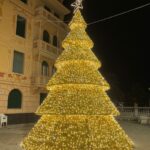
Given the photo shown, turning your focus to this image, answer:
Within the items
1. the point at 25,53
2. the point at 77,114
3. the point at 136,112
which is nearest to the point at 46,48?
the point at 25,53

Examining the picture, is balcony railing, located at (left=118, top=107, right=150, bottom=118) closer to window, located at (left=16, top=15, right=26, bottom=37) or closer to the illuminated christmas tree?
window, located at (left=16, top=15, right=26, bottom=37)

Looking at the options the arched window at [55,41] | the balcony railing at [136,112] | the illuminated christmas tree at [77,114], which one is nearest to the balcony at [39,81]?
the arched window at [55,41]

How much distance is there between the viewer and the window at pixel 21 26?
17.6 meters

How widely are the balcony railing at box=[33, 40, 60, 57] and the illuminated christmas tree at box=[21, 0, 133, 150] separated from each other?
45.0 feet

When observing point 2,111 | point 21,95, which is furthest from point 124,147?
point 21,95

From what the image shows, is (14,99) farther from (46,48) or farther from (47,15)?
(47,15)

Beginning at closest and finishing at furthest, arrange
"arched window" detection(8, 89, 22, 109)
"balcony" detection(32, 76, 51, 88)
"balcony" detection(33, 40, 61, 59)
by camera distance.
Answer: "arched window" detection(8, 89, 22, 109)
"balcony" detection(32, 76, 51, 88)
"balcony" detection(33, 40, 61, 59)

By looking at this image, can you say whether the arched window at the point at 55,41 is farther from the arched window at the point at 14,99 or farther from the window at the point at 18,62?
the arched window at the point at 14,99

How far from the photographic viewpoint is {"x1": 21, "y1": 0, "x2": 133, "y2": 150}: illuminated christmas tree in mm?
4352

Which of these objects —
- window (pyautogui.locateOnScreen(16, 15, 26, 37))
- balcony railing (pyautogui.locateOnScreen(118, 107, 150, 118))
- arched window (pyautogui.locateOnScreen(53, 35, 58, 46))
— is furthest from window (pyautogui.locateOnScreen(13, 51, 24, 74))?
balcony railing (pyautogui.locateOnScreen(118, 107, 150, 118))

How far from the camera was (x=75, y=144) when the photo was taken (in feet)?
14.1

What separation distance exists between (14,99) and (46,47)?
5.22m

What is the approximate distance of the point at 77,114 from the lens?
4.44m

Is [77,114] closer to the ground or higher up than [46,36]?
closer to the ground
